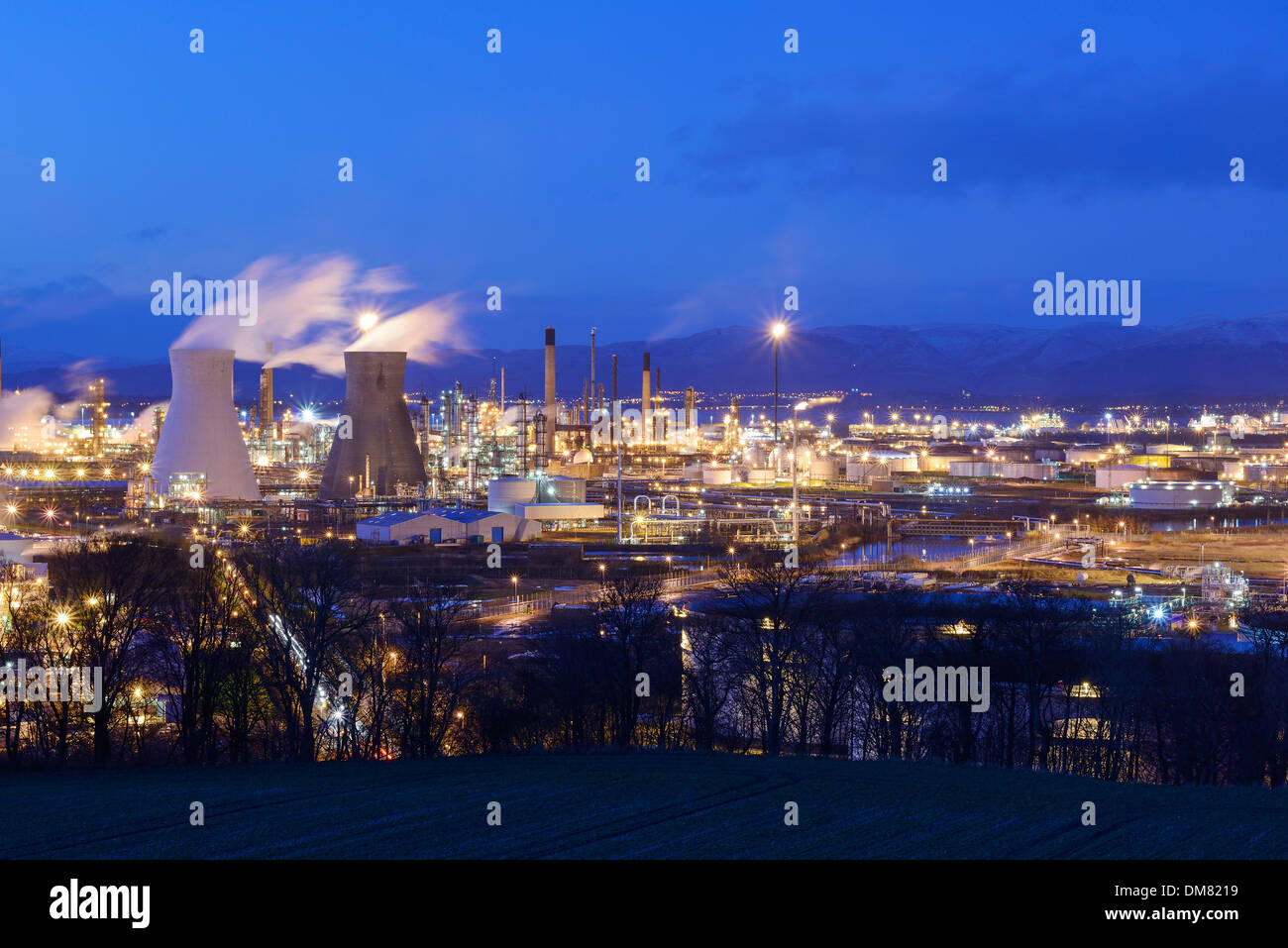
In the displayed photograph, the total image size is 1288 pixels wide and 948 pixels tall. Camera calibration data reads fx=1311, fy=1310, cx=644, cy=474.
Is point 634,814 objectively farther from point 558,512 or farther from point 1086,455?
point 1086,455

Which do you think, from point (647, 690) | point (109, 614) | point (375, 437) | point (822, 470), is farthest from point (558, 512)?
point (822, 470)

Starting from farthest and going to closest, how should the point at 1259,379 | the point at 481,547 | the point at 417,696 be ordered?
the point at 1259,379, the point at 481,547, the point at 417,696

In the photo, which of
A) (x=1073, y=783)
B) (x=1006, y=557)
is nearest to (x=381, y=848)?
(x=1073, y=783)

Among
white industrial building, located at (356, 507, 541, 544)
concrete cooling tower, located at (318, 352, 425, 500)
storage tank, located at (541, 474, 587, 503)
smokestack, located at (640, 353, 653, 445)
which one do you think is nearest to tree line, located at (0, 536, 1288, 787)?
white industrial building, located at (356, 507, 541, 544)

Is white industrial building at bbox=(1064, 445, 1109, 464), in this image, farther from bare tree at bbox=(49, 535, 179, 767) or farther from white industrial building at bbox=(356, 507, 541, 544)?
bare tree at bbox=(49, 535, 179, 767)

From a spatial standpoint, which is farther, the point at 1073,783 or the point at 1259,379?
the point at 1259,379

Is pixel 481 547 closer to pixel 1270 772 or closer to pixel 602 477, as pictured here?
pixel 1270 772

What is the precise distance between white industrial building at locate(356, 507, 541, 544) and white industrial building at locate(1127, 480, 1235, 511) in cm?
2403

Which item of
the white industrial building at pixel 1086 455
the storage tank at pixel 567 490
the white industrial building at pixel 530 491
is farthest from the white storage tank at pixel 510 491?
the white industrial building at pixel 1086 455

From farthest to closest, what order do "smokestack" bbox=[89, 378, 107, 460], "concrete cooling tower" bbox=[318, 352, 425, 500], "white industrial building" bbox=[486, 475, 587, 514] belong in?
"smokestack" bbox=[89, 378, 107, 460]
"white industrial building" bbox=[486, 475, 587, 514]
"concrete cooling tower" bbox=[318, 352, 425, 500]

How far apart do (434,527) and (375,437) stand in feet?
23.7

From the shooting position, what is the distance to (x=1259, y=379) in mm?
183375

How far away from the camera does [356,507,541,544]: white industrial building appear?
32031mm

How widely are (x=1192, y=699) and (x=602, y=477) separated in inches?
1767
